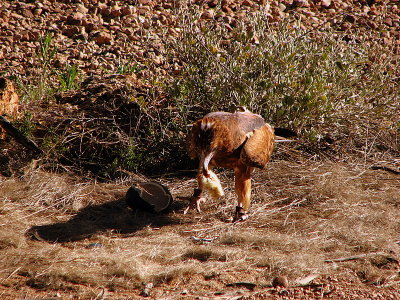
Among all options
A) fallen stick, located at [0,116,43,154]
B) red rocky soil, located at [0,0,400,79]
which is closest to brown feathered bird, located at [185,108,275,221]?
fallen stick, located at [0,116,43,154]

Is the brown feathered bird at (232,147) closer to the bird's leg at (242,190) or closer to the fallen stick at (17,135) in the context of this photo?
the bird's leg at (242,190)

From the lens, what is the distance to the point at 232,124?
5305 mm

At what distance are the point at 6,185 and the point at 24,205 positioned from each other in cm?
43

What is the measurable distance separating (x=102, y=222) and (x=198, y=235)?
997 millimetres

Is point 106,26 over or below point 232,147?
over

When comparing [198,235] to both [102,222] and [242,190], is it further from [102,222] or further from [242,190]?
[102,222]

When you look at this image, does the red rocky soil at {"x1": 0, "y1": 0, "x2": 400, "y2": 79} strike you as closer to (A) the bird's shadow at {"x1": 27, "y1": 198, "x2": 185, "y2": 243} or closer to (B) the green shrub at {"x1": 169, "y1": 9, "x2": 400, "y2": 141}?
(B) the green shrub at {"x1": 169, "y1": 9, "x2": 400, "y2": 141}

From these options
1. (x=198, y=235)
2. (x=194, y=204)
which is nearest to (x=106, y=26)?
(x=194, y=204)

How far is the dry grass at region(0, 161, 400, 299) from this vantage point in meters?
4.12

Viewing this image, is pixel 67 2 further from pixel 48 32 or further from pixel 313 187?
pixel 313 187

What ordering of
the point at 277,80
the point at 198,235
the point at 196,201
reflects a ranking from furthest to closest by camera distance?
1. the point at 277,80
2. the point at 196,201
3. the point at 198,235

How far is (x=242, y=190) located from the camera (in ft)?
17.9

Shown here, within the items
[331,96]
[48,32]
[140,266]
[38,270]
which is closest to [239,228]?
[140,266]

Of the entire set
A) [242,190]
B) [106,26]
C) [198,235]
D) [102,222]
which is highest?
[106,26]
